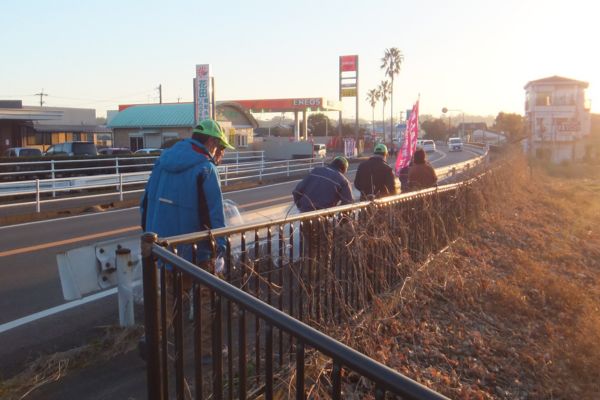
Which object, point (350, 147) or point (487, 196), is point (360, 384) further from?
point (350, 147)

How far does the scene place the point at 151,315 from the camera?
2.68 m

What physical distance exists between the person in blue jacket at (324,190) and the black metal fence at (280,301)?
720mm

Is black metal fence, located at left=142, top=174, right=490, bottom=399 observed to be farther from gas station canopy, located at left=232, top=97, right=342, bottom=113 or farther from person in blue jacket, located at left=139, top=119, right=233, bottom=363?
gas station canopy, located at left=232, top=97, right=342, bottom=113

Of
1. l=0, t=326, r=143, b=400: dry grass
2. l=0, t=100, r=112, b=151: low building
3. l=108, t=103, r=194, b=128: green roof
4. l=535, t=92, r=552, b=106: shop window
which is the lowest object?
l=0, t=326, r=143, b=400: dry grass

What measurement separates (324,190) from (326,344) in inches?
173

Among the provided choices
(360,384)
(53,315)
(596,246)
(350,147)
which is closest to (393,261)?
(360,384)

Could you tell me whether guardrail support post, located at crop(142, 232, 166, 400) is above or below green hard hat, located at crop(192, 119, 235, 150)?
below

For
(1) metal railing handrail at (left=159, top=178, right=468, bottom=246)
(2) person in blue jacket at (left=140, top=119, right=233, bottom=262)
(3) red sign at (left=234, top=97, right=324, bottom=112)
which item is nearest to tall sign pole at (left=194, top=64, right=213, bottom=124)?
(1) metal railing handrail at (left=159, top=178, right=468, bottom=246)

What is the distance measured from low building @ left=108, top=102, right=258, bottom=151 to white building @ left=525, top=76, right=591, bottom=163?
32590 millimetres

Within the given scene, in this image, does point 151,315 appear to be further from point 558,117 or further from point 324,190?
point 558,117

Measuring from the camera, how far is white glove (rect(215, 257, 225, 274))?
11.6ft

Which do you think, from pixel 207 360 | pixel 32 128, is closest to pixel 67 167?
pixel 32 128

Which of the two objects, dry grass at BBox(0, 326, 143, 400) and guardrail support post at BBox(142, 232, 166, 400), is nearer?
guardrail support post at BBox(142, 232, 166, 400)

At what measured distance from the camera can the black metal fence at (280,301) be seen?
225 centimetres
